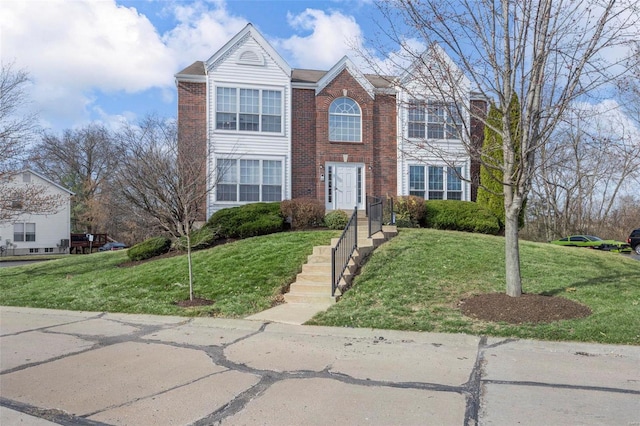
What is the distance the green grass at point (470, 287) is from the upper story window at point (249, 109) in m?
8.44

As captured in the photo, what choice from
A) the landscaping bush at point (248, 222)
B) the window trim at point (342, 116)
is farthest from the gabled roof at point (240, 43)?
the landscaping bush at point (248, 222)

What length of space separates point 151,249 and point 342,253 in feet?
26.1

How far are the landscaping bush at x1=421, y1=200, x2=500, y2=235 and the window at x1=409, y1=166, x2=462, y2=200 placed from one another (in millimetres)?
3268

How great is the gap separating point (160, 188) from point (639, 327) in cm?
1228

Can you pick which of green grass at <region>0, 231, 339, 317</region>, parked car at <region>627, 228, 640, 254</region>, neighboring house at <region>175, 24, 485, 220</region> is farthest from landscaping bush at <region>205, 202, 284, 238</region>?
parked car at <region>627, 228, 640, 254</region>

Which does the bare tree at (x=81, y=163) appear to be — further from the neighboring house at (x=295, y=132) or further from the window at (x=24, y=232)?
the neighboring house at (x=295, y=132)

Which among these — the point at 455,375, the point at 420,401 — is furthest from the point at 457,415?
the point at 455,375

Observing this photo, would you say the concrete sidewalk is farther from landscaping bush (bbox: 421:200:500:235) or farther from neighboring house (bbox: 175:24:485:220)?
neighboring house (bbox: 175:24:485:220)

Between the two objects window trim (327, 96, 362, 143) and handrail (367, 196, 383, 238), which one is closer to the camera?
handrail (367, 196, 383, 238)

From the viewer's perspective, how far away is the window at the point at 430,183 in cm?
2050

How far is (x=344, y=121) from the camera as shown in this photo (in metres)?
20.3

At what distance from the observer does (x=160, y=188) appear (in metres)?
14.3

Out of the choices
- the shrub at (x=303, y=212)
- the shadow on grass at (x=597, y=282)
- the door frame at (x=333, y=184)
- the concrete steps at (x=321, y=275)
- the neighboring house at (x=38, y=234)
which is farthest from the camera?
the neighboring house at (x=38, y=234)

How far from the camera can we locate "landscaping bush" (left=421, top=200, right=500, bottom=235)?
1684cm
